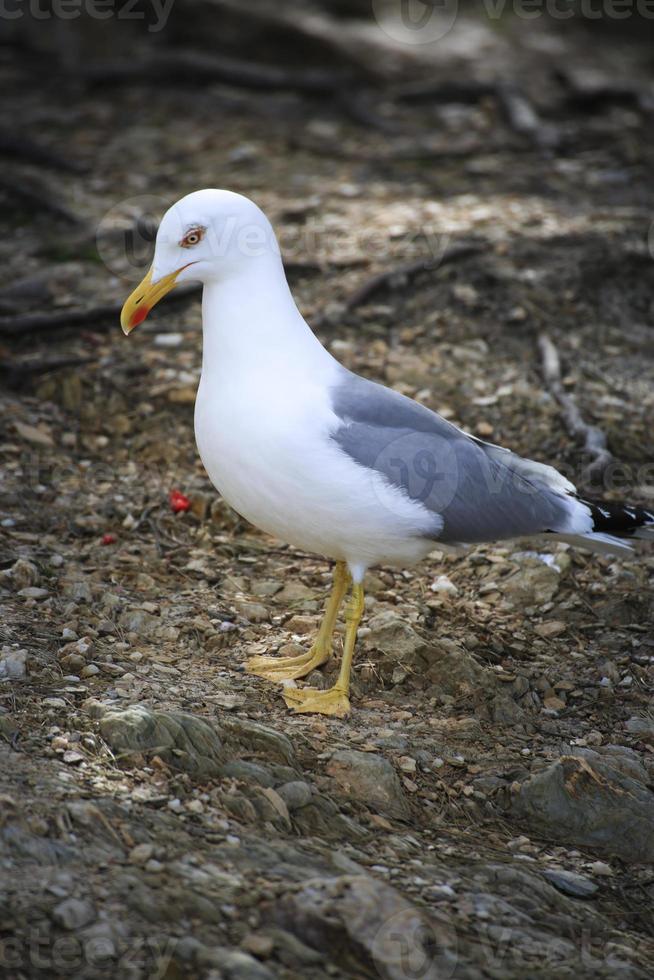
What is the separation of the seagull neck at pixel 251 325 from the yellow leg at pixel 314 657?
96 cm

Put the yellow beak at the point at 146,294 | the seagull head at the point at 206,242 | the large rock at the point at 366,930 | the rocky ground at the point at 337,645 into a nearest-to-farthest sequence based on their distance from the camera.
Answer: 1. the large rock at the point at 366,930
2. the rocky ground at the point at 337,645
3. the seagull head at the point at 206,242
4. the yellow beak at the point at 146,294

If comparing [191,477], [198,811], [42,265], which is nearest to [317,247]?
[42,265]

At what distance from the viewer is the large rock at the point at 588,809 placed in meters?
3.84

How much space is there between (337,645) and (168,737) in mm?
1194

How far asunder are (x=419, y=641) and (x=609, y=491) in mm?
1683

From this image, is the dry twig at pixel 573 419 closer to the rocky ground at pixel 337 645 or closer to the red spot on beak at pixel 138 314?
the rocky ground at pixel 337 645

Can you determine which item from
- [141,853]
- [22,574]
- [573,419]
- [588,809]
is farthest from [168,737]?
[573,419]

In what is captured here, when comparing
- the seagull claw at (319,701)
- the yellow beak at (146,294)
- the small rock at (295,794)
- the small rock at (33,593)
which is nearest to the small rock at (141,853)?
the small rock at (295,794)

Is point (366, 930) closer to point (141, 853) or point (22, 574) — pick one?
point (141, 853)

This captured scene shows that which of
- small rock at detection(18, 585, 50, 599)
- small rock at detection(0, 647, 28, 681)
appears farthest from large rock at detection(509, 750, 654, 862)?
small rock at detection(18, 585, 50, 599)

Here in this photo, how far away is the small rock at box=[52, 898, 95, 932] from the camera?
282 cm

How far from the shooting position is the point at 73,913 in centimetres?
284

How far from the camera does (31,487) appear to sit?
5438 millimetres

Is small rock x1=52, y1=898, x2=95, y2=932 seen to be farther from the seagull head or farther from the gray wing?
the seagull head
